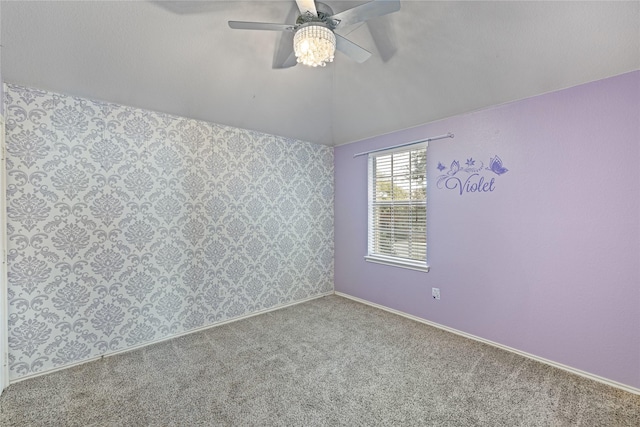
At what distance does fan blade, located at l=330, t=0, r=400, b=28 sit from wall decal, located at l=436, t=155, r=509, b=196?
5.94ft

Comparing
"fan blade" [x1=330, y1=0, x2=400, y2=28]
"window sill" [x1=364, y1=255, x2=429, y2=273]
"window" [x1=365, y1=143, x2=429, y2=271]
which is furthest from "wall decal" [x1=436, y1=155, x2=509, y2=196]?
"fan blade" [x1=330, y1=0, x2=400, y2=28]

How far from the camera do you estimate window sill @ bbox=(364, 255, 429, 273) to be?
10.5 ft

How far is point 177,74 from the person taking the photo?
2.43m

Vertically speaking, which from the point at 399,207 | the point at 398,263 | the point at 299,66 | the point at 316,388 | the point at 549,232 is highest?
the point at 299,66

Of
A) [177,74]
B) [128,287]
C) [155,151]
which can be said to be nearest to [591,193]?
[177,74]

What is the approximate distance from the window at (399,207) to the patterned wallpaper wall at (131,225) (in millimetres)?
1062

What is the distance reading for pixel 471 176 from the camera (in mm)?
2812

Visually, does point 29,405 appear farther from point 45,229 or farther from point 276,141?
point 276,141

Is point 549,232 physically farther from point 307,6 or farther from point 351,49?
point 307,6

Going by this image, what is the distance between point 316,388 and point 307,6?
96.5 inches

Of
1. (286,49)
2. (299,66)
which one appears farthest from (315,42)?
(299,66)

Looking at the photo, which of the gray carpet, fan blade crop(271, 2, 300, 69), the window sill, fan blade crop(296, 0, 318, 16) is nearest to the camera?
fan blade crop(296, 0, 318, 16)

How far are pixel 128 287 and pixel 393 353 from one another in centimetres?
246

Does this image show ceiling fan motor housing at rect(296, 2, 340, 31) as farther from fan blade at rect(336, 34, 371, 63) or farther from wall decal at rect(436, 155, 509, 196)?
wall decal at rect(436, 155, 509, 196)
